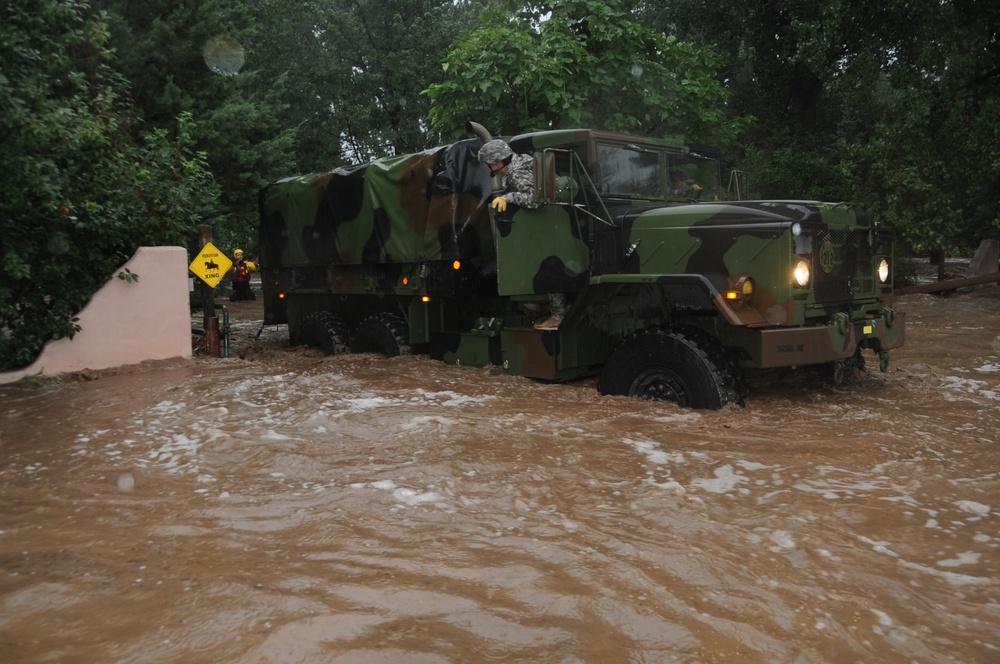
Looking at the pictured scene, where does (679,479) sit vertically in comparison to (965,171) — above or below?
below

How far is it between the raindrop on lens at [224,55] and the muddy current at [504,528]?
25.1 feet

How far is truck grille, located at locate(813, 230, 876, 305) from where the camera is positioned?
21.2ft

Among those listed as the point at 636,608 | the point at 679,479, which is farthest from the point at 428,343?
the point at 636,608

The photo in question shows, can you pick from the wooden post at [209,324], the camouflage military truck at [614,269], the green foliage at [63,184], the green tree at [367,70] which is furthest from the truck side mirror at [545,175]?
the green tree at [367,70]

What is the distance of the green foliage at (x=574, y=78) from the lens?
12203 mm

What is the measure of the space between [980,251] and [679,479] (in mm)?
19540

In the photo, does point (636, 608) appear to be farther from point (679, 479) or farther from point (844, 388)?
point (844, 388)

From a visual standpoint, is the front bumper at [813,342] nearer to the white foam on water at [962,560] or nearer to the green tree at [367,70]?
the white foam on water at [962,560]

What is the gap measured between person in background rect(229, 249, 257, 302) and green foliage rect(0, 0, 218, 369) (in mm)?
9118

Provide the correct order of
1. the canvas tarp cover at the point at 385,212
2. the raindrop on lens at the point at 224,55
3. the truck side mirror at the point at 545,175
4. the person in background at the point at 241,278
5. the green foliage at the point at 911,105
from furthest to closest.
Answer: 1. the person in background at the point at 241,278
2. the green foliage at the point at 911,105
3. the raindrop on lens at the point at 224,55
4. the canvas tarp cover at the point at 385,212
5. the truck side mirror at the point at 545,175

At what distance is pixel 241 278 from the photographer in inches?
824

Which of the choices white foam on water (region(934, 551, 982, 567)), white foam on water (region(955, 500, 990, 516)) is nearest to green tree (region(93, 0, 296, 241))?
white foam on water (region(955, 500, 990, 516))

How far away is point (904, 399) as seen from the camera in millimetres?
7070

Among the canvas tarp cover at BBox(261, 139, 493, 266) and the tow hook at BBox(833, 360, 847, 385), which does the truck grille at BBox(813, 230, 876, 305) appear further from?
the canvas tarp cover at BBox(261, 139, 493, 266)
